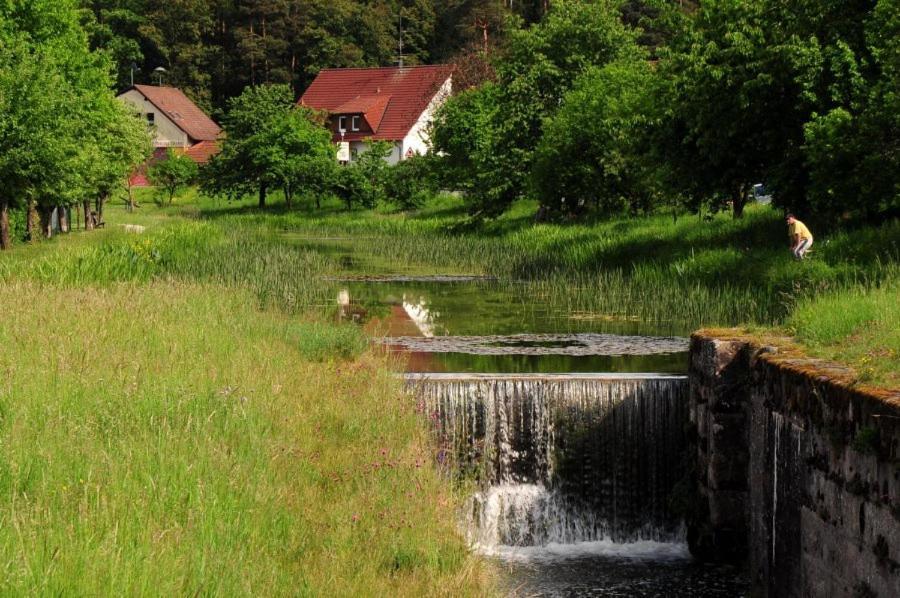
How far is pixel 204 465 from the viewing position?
24.8 ft

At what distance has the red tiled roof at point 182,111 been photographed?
92438 millimetres

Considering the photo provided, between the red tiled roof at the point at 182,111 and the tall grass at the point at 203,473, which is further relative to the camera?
the red tiled roof at the point at 182,111

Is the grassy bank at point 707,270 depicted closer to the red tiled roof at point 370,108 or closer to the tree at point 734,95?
the tree at point 734,95

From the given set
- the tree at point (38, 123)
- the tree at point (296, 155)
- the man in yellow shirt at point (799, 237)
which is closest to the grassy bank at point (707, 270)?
the man in yellow shirt at point (799, 237)

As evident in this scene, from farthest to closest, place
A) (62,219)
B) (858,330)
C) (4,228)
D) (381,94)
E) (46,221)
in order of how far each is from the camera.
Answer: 1. (381,94)
2. (62,219)
3. (46,221)
4. (4,228)
5. (858,330)

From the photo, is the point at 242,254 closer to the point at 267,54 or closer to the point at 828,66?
the point at 828,66

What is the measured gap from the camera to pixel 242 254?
28.6 meters

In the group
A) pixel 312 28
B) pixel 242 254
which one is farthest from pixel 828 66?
pixel 312 28

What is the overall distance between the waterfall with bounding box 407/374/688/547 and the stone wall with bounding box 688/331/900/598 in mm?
671

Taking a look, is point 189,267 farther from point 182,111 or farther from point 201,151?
point 182,111

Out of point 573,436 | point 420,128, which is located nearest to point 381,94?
point 420,128

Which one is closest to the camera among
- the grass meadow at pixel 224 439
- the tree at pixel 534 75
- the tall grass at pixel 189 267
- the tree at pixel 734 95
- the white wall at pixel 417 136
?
the grass meadow at pixel 224 439

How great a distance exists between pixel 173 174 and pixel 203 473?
7127cm

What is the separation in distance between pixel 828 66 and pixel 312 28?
80.3m
